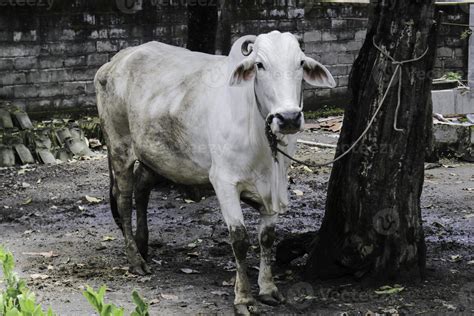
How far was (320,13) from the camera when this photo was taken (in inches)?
607

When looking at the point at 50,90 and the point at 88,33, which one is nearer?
the point at 50,90

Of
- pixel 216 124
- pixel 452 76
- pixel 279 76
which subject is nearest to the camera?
pixel 279 76

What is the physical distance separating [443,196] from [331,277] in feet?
11.1

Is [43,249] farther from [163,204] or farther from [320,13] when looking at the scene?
[320,13]

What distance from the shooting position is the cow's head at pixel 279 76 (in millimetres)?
6094

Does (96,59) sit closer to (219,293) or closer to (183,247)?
(183,247)

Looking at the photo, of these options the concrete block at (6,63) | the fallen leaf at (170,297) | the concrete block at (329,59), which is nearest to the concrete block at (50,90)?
the concrete block at (6,63)

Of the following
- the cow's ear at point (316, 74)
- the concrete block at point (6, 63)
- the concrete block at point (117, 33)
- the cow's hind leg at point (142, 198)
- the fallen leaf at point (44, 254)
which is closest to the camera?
the cow's ear at point (316, 74)

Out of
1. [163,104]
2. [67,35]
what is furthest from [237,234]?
[67,35]

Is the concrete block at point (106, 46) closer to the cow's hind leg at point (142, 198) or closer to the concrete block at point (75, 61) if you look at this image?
the concrete block at point (75, 61)

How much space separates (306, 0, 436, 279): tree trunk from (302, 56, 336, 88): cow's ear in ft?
2.03

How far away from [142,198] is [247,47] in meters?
2.02

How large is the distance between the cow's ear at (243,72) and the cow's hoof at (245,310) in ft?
4.94

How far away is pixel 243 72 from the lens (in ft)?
21.3
